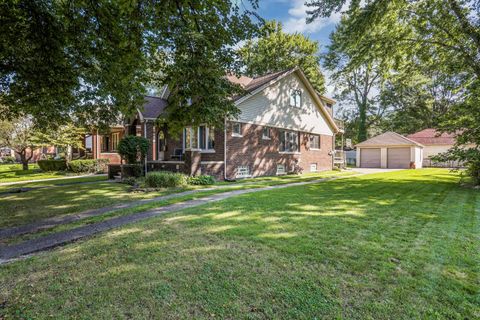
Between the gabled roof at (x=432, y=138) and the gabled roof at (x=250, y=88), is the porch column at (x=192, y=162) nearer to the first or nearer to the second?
the gabled roof at (x=250, y=88)

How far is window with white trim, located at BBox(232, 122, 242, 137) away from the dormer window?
18.3 feet

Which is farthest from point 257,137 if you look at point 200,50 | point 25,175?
point 25,175

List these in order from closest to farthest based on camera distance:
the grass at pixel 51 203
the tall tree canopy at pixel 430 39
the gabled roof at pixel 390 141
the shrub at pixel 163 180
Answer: the grass at pixel 51 203 < the tall tree canopy at pixel 430 39 < the shrub at pixel 163 180 < the gabled roof at pixel 390 141

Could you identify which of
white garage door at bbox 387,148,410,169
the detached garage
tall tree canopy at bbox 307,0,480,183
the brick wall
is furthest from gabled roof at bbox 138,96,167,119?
white garage door at bbox 387,148,410,169

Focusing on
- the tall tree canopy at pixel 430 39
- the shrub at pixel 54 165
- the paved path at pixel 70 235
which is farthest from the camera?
the shrub at pixel 54 165

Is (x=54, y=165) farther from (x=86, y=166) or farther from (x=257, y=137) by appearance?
(x=257, y=137)

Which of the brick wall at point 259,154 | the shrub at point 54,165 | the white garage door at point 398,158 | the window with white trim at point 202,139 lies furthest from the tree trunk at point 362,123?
the shrub at point 54,165

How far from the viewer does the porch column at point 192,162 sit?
42.4ft

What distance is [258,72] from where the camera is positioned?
33.8 metres

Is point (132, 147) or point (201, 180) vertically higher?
point (132, 147)

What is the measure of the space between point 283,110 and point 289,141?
2.45 meters

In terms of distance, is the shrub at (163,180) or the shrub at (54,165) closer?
the shrub at (163,180)

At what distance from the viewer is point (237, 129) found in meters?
15.3

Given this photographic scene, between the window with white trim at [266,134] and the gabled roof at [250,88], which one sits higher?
the gabled roof at [250,88]
